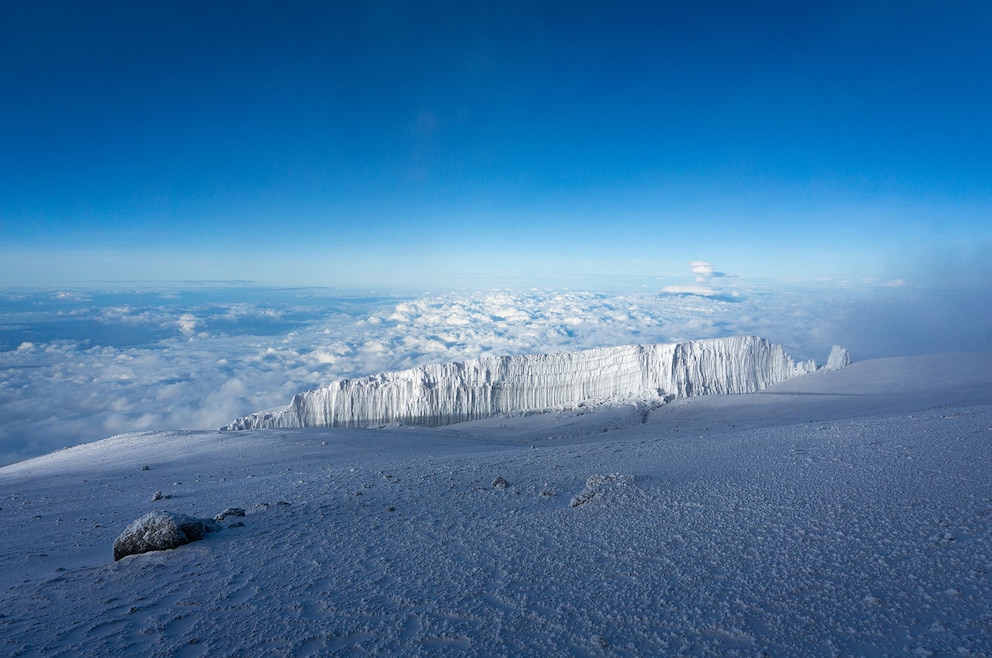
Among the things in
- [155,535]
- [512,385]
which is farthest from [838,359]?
[155,535]

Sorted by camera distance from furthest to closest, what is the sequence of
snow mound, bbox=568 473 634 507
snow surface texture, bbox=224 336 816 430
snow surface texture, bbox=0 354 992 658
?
snow surface texture, bbox=224 336 816 430 < snow mound, bbox=568 473 634 507 < snow surface texture, bbox=0 354 992 658

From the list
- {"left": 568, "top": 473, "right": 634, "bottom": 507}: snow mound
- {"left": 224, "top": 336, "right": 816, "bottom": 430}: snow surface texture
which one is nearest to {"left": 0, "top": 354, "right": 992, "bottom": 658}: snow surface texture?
{"left": 568, "top": 473, "right": 634, "bottom": 507}: snow mound

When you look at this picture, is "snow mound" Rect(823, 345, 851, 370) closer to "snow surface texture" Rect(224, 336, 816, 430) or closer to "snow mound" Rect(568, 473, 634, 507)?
"snow surface texture" Rect(224, 336, 816, 430)

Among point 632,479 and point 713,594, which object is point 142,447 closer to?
point 632,479

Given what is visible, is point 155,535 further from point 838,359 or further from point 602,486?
point 838,359

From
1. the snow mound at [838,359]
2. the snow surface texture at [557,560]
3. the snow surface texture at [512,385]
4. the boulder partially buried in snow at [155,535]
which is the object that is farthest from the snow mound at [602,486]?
the snow mound at [838,359]
